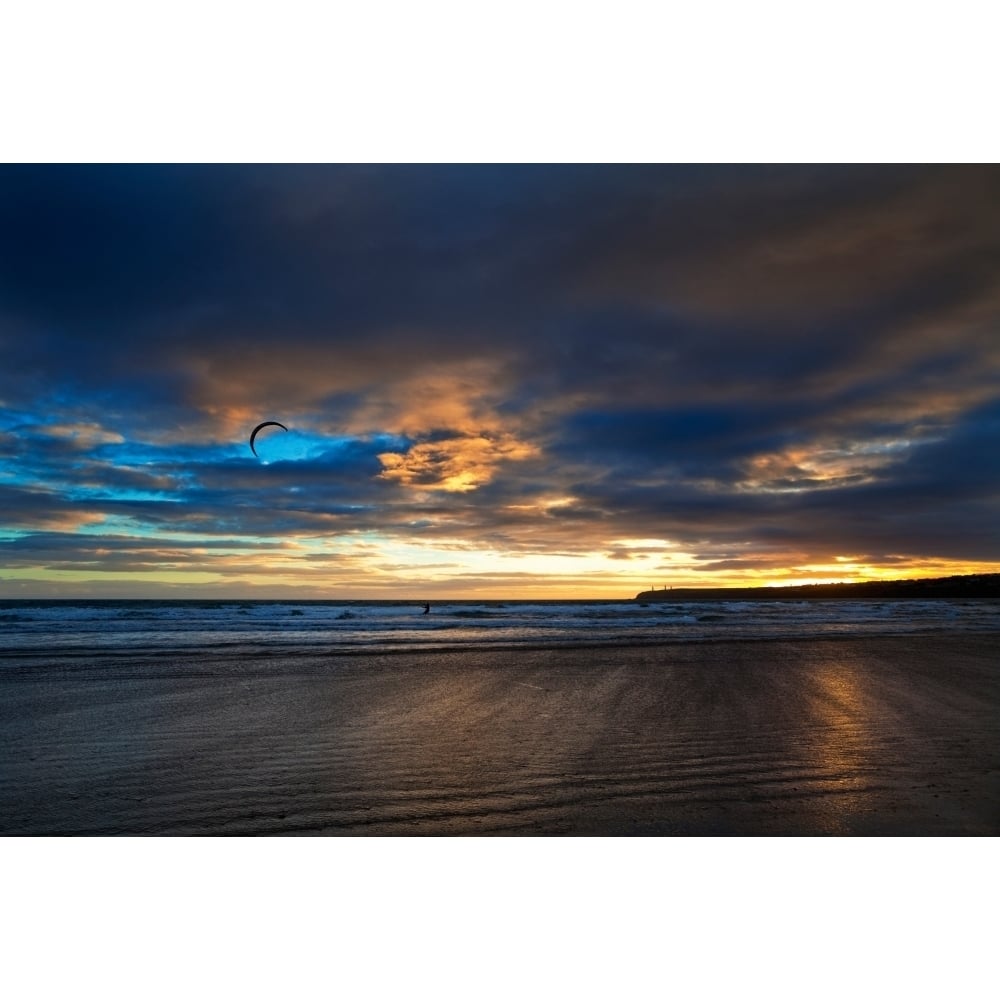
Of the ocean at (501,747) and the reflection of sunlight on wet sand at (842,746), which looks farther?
the reflection of sunlight on wet sand at (842,746)

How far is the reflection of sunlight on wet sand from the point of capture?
14.7 ft

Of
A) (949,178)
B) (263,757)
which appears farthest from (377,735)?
(949,178)

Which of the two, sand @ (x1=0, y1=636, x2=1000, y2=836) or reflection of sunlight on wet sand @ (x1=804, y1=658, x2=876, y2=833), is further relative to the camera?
reflection of sunlight on wet sand @ (x1=804, y1=658, x2=876, y2=833)

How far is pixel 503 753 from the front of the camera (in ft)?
19.2

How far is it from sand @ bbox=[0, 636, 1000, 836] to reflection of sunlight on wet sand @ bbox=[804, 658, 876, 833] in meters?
0.03

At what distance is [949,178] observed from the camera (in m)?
6.22

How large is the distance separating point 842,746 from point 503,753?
3023mm

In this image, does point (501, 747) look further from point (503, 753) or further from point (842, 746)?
point (842, 746)

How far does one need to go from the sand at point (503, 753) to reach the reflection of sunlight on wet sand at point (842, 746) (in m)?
0.03

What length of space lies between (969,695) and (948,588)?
241ft

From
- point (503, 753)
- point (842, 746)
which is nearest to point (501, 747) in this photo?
point (503, 753)

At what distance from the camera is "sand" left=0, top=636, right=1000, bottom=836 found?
4.29m

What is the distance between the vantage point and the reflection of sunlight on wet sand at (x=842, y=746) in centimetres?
448

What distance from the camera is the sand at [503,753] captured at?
4.29 metres
